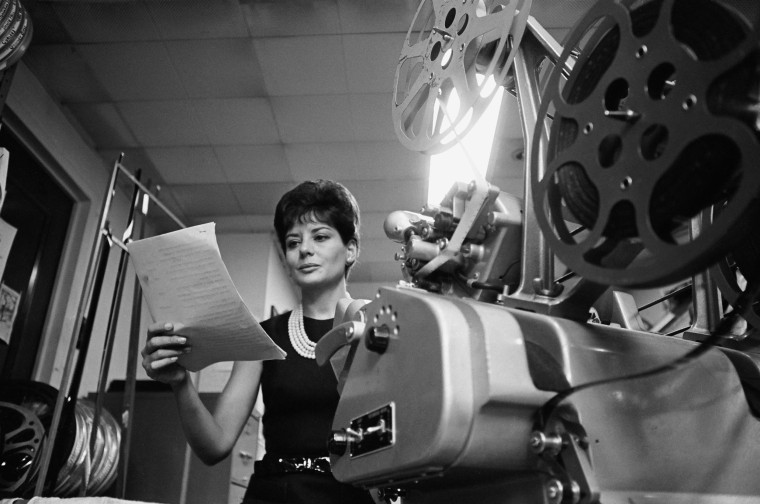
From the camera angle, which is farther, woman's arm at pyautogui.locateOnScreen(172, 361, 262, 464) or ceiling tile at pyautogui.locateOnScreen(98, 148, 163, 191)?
ceiling tile at pyautogui.locateOnScreen(98, 148, 163, 191)

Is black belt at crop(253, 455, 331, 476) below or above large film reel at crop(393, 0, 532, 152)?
below

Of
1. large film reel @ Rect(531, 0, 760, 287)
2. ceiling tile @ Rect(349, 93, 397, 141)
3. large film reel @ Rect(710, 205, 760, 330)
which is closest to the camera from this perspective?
large film reel @ Rect(531, 0, 760, 287)

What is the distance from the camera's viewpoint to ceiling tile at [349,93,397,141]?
3562mm

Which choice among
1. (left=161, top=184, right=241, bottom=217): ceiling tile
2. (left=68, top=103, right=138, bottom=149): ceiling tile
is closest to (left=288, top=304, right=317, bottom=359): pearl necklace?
(left=68, top=103, right=138, bottom=149): ceiling tile

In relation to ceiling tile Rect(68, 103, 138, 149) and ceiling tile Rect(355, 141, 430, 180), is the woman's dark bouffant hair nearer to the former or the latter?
ceiling tile Rect(355, 141, 430, 180)

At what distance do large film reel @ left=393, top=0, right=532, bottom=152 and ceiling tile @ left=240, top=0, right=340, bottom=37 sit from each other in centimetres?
193

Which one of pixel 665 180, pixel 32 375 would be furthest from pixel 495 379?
pixel 32 375

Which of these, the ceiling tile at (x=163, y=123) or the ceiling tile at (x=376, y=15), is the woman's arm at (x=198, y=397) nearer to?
the ceiling tile at (x=376, y=15)

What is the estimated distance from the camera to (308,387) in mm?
1262

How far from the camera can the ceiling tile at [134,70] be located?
10.7 ft

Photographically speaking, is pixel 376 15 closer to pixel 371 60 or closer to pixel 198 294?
pixel 371 60

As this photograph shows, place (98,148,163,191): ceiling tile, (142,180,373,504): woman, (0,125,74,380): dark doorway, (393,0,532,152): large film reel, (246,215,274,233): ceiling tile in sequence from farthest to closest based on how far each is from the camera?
1. (246,215,274,233): ceiling tile
2. (98,148,163,191): ceiling tile
3. (0,125,74,380): dark doorway
4. (142,180,373,504): woman
5. (393,0,532,152): large film reel

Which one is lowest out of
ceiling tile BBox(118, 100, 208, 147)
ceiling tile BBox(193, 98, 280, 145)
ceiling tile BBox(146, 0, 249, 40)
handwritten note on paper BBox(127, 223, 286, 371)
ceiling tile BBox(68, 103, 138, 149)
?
handwritten note on paper BBox(127, 223, 286, 371)

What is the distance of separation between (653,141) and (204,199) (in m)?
4.40
